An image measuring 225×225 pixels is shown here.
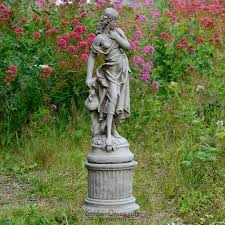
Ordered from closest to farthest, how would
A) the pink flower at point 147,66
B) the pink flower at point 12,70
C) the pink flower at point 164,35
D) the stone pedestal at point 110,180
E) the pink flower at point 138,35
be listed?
1. the stone pedestal at point 110,180
2. the pink flower at point 12,70
3. the pink flower at point 147,66
4. the pink flower at point 138,35
5. the pink flower at point 164,35

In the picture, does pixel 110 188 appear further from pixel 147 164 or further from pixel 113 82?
pixel 147 164

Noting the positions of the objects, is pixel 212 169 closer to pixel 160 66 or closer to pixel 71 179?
pixel 71 179

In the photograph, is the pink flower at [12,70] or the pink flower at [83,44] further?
the pink flower at [83,44]

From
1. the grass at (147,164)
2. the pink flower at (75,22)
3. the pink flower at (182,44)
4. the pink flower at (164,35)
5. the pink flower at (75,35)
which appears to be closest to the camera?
the grass at (147,164)

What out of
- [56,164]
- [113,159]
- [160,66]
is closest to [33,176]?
[56,164]

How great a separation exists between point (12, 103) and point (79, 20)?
164 cm

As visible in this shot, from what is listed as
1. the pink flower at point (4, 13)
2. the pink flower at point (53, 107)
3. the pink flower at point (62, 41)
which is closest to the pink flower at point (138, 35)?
the pink flower at point (62, 41)

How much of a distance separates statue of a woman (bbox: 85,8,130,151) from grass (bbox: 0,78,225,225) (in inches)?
37.7

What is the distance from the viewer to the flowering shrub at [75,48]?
982 centimetres

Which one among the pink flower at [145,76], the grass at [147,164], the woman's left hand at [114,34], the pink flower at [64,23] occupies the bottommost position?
the grass at [147,164]

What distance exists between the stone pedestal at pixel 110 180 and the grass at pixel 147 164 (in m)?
0.21

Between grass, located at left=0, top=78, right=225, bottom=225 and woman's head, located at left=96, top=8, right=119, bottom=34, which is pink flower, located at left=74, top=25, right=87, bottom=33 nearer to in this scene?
grass, located at left=0, top=78, right=225, bottom=225

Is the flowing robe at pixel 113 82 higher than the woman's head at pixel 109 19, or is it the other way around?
the woman's head at pixel 109 19

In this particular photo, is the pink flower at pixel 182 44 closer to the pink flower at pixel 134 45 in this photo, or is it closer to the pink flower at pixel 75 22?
the pink flower at pixel 134 45
